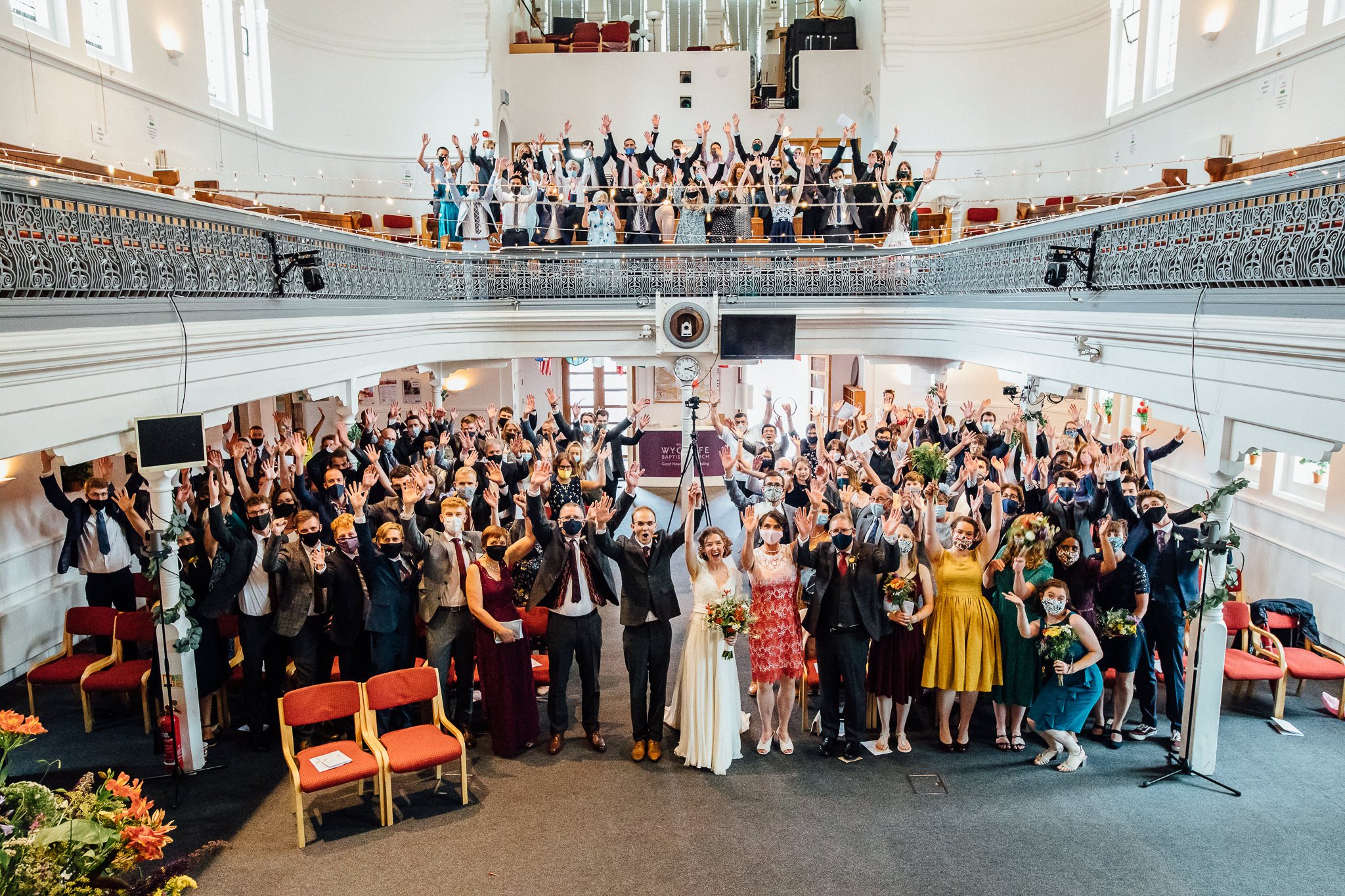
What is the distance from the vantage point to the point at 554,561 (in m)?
6.47

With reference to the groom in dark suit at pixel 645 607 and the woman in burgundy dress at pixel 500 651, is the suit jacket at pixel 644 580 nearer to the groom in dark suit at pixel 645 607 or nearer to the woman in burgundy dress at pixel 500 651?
the groom in dark suit at pixel 645 607

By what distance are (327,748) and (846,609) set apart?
12.4ft

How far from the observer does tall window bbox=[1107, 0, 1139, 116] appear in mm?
15219

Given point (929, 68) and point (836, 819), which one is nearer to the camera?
point (836, 819)

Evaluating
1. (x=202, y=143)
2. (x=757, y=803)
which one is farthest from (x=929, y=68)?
(x=757, y=803)

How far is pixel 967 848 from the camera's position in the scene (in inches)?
216

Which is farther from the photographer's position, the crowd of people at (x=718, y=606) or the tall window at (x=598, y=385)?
the tall window at (x=598, y=385)

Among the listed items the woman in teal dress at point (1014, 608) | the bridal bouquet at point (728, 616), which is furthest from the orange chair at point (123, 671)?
the woman in teal dress at point (1014, 608)

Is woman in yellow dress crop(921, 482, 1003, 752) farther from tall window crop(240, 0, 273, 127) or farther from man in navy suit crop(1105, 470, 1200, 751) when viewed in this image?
tall window crop(240, 0, 273, 127)

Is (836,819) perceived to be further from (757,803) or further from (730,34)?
(730,34)

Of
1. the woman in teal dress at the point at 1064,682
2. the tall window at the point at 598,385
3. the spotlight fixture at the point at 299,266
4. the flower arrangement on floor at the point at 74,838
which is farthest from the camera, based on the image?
the tall window at the point at 598,385

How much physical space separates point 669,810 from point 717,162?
10885mm

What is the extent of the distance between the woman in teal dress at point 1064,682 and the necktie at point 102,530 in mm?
7808

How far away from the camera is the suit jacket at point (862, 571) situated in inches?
251
